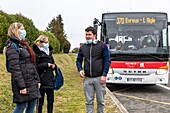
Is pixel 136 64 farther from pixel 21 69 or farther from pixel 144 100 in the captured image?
pixel 21 69

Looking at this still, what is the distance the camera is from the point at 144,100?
8.80 metres

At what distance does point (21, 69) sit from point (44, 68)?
3.73 feet

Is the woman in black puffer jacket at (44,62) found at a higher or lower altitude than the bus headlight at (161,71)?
higher

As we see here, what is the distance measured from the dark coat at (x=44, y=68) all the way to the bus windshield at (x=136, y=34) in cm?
478

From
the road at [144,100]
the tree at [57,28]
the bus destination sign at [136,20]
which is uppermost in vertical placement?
the tree at [57,28]

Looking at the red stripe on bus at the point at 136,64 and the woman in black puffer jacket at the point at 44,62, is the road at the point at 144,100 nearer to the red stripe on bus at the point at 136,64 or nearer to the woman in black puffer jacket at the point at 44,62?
the red stripe on bus at the point at 136,64

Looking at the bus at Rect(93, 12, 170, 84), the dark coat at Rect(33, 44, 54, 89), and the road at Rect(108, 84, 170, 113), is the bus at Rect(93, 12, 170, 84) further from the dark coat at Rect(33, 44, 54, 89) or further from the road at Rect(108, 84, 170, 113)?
the dark coat at Rect(33, 44, 54, 89)

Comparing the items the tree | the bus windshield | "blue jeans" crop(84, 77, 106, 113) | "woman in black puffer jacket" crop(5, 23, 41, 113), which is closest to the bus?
the bus windshield

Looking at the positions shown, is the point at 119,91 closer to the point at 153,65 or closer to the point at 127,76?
the point at 127,76

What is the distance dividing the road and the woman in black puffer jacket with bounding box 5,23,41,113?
3.71 m

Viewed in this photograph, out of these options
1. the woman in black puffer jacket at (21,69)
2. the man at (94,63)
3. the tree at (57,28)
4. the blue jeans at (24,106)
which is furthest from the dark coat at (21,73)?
the tree at (57,28)

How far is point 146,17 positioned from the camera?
33.7 feet

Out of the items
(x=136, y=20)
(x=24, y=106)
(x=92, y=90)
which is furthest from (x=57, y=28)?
(x=24, y=106)

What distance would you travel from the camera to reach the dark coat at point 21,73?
4105 millimetres
